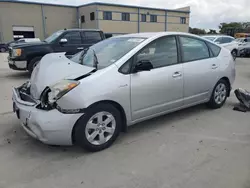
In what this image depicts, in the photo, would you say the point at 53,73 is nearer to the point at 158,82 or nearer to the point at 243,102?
the point at 158,82

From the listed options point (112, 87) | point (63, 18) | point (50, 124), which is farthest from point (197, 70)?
point (63, 18)

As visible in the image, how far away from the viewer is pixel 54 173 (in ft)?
9.15

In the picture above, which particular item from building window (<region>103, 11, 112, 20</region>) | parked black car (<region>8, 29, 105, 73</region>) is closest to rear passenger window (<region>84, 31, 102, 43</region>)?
parked black car (<region>8, 29, 105, 73</region>)

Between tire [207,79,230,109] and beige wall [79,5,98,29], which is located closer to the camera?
tire [207,79,230,109]

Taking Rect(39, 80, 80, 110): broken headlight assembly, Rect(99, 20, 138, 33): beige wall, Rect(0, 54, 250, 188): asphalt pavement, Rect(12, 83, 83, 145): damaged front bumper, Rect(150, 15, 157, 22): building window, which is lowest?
Rect(0, 54, 250, 188): asphalt pavement

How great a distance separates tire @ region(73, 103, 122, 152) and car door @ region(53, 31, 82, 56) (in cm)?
590

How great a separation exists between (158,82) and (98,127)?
1185 millimetres

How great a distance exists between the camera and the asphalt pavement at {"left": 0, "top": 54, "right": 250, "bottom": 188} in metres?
2.64

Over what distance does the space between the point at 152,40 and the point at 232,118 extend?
2.17 metres

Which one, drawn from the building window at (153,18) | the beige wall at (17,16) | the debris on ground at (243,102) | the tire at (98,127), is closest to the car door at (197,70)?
the debris on ground at (243,102)

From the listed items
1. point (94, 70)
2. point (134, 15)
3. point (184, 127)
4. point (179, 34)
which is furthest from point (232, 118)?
point (134, 15)

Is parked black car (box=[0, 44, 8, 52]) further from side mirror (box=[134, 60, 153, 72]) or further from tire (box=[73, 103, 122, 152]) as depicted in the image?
tire (box=[73, 103, 122, 152])

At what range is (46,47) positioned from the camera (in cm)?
840

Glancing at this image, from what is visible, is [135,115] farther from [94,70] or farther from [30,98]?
[30,98]
